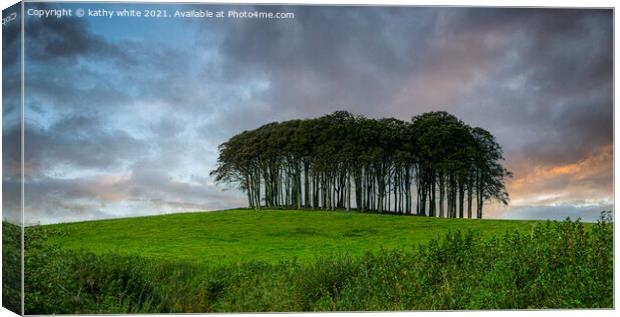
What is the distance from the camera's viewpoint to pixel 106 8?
13.4m

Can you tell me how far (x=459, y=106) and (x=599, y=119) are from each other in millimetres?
A: 2350

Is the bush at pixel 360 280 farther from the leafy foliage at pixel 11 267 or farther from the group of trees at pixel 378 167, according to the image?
the group of trees at pixel 378 167

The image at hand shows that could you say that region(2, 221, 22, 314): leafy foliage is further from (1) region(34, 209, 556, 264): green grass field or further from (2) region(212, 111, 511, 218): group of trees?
(2) region(212, 111, 511, 218): group of trees

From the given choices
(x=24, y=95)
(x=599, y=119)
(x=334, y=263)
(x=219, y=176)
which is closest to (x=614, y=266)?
(x=599, y=119)

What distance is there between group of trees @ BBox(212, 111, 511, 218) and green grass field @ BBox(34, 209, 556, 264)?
12.3 inches

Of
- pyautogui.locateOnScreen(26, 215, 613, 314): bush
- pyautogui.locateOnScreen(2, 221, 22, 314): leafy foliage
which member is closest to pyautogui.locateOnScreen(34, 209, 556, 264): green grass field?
pyautogui.locateOnScreen(26, 215, 613, 314): bush

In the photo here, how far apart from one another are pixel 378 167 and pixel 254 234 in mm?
2433

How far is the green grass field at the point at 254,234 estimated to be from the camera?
14.1 m

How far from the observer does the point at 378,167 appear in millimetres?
15148

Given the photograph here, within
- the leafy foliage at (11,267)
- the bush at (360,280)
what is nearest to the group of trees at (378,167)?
the bush at (360,280)

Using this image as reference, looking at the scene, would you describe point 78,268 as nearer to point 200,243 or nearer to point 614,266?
point 200,243

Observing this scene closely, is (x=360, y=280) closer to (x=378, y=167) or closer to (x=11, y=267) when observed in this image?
(x=378, y=167)

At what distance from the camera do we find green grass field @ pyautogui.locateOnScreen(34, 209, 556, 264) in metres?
14.1

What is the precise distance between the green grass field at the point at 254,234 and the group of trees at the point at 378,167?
0.31m
